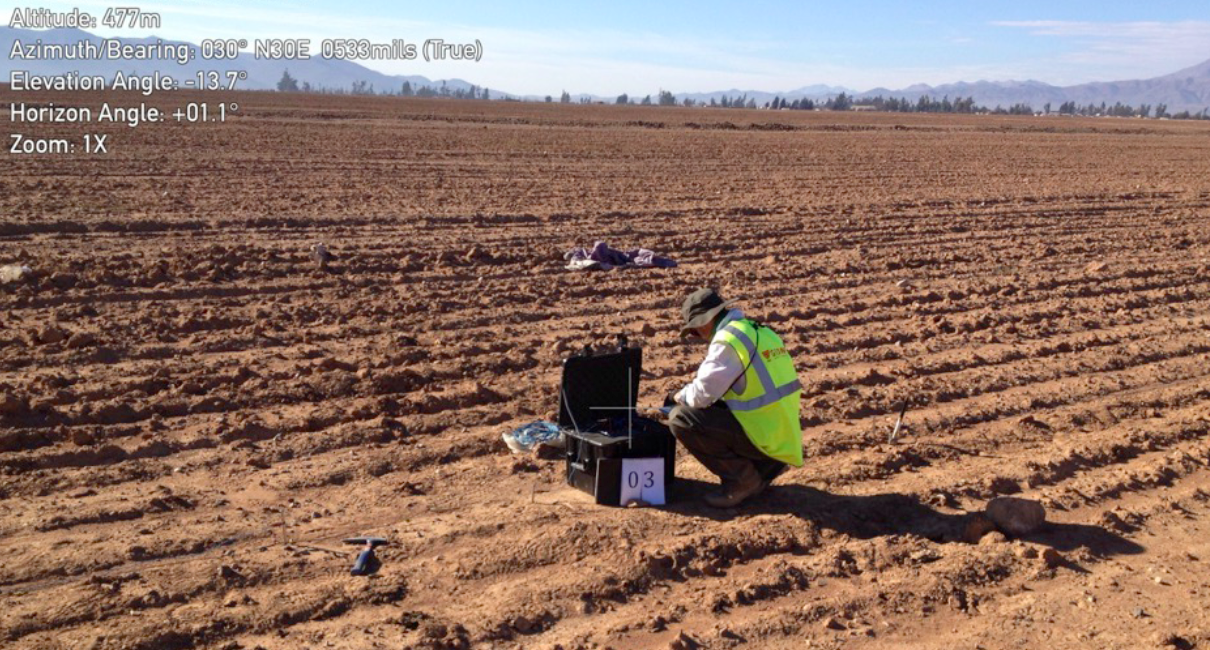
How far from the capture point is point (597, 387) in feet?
19.5

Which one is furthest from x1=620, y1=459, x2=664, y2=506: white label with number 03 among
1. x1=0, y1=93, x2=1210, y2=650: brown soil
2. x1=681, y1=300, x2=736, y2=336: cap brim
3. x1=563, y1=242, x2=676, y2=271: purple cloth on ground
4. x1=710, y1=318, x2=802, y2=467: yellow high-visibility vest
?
x1=563, y1=242, x2=676, y2=271: purple cloth on ground

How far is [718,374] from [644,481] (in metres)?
0.75

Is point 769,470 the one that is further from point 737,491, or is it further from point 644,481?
point 644,481

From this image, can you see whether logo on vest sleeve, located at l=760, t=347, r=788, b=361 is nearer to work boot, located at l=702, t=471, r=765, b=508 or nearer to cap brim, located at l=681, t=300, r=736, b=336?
cap brim, located at l=681, t=300, r=736, b=336

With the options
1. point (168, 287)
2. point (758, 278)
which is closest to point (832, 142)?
point (758, 278)

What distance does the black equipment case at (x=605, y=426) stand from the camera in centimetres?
561

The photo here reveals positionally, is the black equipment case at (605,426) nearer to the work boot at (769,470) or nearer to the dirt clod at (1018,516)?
the work boot at (769,470)

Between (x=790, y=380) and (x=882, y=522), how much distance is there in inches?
34.7

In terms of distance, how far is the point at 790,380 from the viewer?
5547 millimetres

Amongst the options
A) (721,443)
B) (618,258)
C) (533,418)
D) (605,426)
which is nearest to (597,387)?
(605,426)

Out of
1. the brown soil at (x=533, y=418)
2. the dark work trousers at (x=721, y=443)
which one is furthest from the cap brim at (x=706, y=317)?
the brown soil at (x=533, y=418)

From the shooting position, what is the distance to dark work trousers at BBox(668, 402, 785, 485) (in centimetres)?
556

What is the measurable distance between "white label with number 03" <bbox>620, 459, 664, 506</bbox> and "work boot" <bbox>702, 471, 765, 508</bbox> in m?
0.29

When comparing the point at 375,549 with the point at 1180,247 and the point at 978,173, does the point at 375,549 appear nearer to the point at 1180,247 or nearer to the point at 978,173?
the point at 1180,247
